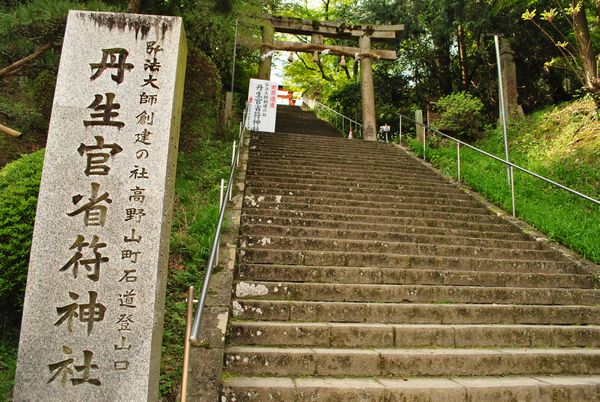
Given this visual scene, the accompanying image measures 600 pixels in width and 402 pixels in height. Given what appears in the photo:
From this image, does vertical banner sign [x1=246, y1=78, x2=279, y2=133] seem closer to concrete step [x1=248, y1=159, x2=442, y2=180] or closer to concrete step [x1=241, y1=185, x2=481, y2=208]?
concrete step [x1=248, y1=159, x2=442, y2=180]

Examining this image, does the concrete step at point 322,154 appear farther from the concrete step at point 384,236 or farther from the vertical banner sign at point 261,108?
the concrete step at point 384,236

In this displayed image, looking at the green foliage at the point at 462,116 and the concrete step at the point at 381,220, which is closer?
the concrete step at the point at 381,220

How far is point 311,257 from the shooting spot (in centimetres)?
469

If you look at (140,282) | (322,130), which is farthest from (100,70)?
(322,130)

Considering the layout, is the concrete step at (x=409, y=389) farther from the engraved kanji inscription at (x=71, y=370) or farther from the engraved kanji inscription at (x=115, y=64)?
the engraved kanji inscription at (x=115, y=64)

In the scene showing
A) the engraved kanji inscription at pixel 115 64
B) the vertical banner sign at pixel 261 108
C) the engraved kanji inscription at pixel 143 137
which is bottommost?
the engraved kanji inscription at pixel 143 137

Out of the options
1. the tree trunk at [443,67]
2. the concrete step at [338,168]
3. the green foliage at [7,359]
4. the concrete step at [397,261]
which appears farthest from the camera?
the tree trunk at [443,67]

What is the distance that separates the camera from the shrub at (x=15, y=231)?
316cm

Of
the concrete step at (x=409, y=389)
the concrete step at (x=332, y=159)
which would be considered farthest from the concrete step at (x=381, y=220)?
the concrete step at (x=409, y=389)

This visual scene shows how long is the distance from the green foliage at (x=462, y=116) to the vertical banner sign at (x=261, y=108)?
16.4 ft

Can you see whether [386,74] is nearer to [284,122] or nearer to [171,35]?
[284,122]

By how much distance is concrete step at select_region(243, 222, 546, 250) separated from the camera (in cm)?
530

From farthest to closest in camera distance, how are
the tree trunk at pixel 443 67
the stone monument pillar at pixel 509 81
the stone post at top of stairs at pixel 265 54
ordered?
the tree trunk at pixel 443 67 < the stone monument pillar at pixel 509 81 < the stone post at top of stairs at pixel 265 54

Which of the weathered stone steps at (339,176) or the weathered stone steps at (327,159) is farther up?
the weathered stone steps at (327,159)
